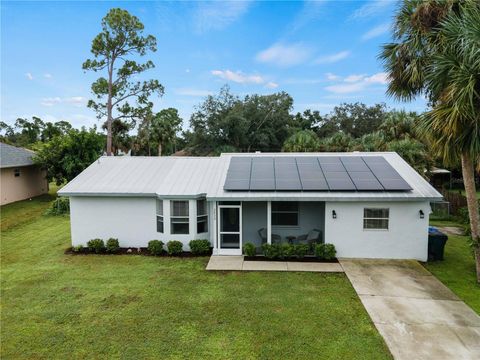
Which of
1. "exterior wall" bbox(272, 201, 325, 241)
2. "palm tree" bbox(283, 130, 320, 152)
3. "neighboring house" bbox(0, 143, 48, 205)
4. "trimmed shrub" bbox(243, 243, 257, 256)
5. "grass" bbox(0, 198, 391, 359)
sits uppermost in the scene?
"palm tree" bbox(283, 130, 320, 152)

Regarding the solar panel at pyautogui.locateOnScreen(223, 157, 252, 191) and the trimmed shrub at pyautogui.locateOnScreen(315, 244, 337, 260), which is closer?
the trimmed shrub at pyautogui.locateOnScreen(315, 244, 337, 260)

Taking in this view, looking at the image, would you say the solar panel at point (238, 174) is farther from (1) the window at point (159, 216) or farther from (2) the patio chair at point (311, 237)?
(2) the patio chair at point (311, 237)

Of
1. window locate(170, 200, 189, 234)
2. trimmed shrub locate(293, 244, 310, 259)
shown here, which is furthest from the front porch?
window locate(170, 200, 189, 234)

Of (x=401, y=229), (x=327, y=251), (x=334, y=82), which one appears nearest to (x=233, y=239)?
(x=327, y=251)

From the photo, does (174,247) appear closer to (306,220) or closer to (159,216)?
(159,216)

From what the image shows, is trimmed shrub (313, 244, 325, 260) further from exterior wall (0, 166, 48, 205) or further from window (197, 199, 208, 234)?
exterior wall (0, 166, 48, 205)

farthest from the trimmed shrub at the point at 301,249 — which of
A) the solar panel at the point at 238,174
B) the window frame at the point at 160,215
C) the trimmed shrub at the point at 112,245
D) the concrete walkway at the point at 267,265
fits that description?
the trimmed shrub at the point at 112,245

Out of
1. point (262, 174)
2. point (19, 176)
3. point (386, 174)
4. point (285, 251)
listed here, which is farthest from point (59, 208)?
point (386, 174)
